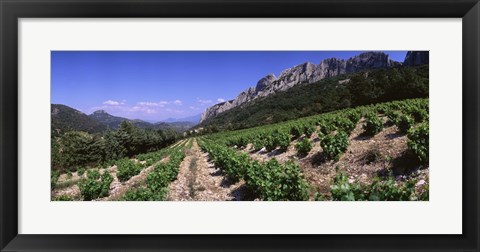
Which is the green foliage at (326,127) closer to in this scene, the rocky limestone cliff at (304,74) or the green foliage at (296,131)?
the green foliage at (296,131)

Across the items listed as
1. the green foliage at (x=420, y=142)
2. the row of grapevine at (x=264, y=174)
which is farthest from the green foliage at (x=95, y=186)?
the green foliage at (x=420, y=142)

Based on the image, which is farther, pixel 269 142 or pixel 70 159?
pixel 269 142

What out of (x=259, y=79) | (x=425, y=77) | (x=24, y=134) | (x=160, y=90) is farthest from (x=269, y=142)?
(x=24, y=134)

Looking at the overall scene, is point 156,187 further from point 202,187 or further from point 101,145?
point 101,145

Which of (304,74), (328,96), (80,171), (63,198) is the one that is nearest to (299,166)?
(328,96)

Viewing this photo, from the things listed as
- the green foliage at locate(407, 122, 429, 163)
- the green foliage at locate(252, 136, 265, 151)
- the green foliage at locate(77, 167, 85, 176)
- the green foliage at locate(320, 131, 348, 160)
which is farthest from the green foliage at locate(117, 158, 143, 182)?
the green foliage at locate(407, 122, 429, 163)
